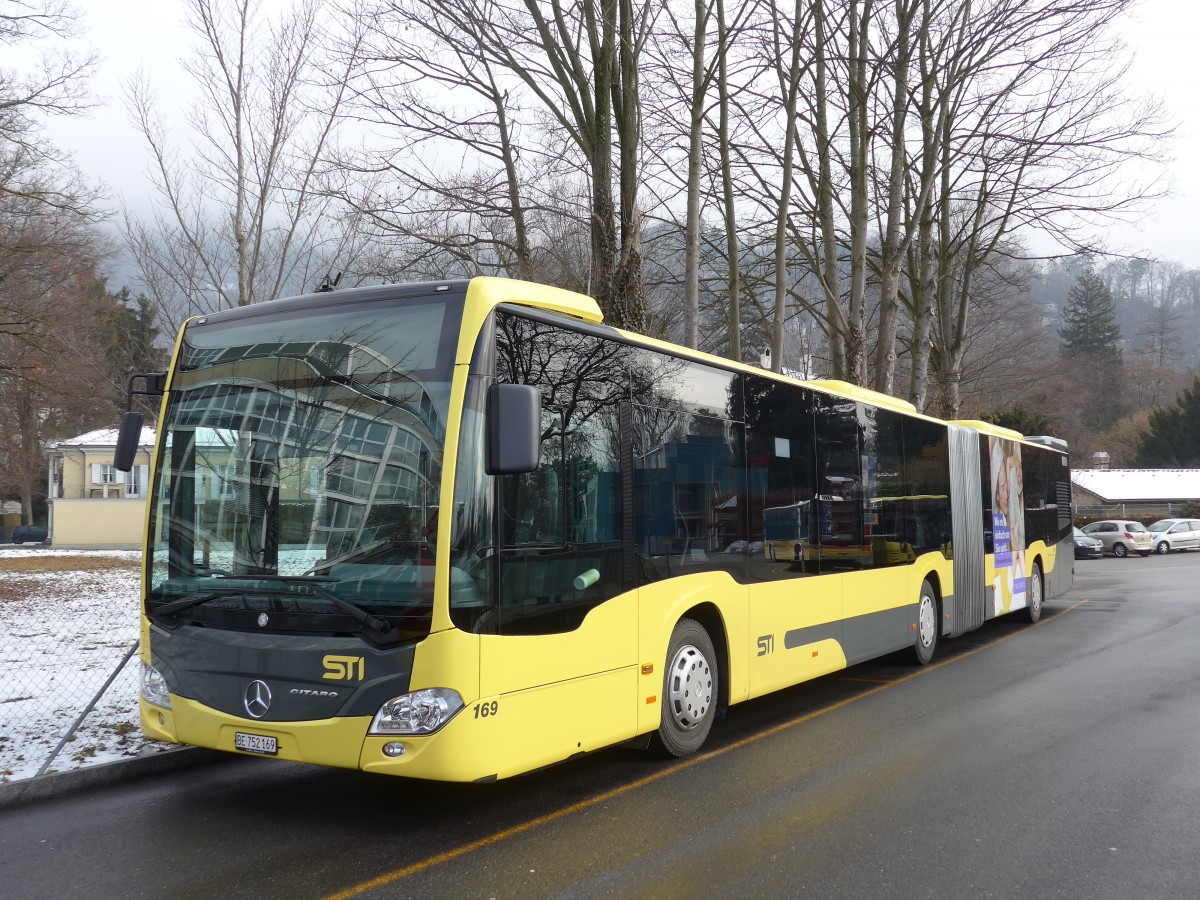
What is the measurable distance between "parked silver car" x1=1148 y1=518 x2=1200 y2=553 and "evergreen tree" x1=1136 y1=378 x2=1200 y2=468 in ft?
99.3

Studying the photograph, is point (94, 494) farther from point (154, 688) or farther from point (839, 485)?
point (154, 688)

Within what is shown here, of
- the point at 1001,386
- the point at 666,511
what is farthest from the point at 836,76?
the point at 1001,386

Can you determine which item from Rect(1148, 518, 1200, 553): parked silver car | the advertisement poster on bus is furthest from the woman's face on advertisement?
Rect(1148, 518, 1200, 553): parked silver car

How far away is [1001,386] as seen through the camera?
38.3m

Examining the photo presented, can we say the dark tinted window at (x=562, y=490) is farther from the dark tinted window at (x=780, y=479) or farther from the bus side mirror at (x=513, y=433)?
the dark tinted window at (x=780, y=479)

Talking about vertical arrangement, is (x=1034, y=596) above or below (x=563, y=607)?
below

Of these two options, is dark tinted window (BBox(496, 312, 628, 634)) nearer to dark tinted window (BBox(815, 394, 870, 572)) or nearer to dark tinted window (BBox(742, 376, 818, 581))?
dark tinted window (BBox(742, 376, 818, 581))

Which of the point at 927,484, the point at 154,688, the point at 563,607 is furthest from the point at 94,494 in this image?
the point at 563,607

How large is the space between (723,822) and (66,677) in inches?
272

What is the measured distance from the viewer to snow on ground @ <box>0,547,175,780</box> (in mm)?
6938

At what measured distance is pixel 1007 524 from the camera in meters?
15.4

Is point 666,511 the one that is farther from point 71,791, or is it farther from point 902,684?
point 902,684

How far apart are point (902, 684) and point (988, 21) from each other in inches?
496

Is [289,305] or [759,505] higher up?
[289,305]
